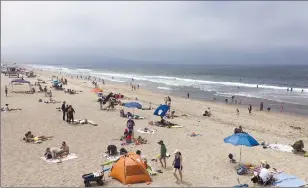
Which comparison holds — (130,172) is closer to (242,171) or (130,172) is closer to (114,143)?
(242,171)

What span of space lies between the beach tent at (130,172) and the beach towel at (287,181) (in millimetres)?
4227

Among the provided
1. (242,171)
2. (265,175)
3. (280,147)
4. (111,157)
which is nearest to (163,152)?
(111,157)

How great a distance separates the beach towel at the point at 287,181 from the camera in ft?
32.1

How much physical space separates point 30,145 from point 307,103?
33.5m

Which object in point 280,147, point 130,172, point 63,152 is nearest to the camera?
point 130,172

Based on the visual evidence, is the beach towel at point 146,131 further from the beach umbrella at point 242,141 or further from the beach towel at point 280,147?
the beach umbrella at point 242,141

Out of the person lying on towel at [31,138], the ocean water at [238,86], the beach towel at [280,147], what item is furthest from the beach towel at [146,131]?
the ocean water at [238,86]

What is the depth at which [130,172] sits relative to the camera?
9.95 m

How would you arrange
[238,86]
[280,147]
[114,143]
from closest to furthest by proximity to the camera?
[114,143] < [280,147] < [238,86]

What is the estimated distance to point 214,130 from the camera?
62.1 ft

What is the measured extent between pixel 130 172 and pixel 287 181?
516 cm

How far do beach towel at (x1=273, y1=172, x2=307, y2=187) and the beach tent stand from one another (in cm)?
423

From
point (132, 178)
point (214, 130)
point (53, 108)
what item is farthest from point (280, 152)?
point (53, 108)

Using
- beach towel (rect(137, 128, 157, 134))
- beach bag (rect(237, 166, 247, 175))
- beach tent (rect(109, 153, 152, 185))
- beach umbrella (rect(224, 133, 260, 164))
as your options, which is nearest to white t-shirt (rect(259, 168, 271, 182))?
beach bag (rect(237, 166, 247, 175))
